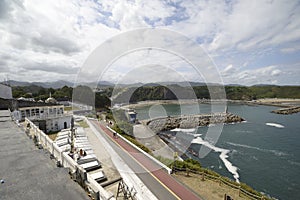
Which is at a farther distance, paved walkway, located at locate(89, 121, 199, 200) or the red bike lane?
the red bike lane

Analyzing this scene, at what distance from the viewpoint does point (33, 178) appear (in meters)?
3.12

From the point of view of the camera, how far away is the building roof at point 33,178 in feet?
8.62

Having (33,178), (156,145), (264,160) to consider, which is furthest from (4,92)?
(264,160)

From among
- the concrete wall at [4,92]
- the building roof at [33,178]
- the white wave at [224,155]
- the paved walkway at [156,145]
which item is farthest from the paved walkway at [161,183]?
the concrete wall at [4,92]

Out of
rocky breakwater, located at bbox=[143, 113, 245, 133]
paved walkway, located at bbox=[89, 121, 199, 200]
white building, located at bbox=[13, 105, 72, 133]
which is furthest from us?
rocky breakwater, located at bbox=[143, 113, 245, 133]

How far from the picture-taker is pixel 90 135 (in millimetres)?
18266

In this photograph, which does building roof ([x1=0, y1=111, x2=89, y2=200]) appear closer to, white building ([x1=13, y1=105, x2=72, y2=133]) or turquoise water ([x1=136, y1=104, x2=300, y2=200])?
white building ([x1=13, y1=105, x2=72, y2=133])

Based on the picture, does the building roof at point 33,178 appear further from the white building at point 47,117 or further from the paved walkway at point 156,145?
the white building at point 47,117

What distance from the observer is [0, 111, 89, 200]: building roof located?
2.63 metres

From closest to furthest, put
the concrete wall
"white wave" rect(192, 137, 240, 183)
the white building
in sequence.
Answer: "white wave" rect(192, 137, 240, 183) < the white building < the concrete wall

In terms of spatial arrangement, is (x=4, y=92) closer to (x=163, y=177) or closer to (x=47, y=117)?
(x=47, y=117)

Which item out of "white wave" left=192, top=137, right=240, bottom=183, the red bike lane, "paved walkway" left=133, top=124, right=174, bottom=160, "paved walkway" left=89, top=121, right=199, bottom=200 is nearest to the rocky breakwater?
"paved walkway" left=133, top=124, right=174, bottom=160

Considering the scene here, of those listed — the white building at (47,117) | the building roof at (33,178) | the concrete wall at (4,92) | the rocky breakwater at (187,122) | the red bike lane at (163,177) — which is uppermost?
the concrete wall at (4,92)

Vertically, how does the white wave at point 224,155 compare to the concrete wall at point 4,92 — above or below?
below
